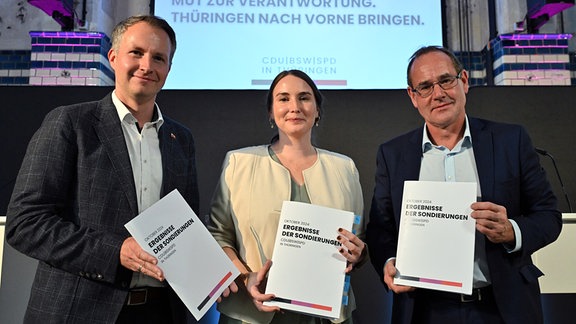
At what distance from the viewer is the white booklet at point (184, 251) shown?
1.21m

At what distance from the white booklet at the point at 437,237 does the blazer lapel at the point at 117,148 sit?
82 cm

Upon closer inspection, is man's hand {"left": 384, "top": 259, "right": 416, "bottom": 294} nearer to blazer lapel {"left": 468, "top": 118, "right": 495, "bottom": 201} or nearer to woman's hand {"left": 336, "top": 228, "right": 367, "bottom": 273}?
woman's hand {"left": 336, "top": 228, "right": 367, "bottom": 273}

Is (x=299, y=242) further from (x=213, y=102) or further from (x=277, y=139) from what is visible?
(x=213, y=102)

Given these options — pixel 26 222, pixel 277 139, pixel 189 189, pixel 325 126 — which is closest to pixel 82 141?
pixel 26 222

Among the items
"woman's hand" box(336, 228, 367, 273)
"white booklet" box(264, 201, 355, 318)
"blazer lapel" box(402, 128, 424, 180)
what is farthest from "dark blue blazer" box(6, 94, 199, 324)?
"blazer lapel" box(402, 128, 424, 180)

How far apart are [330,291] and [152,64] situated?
922 mm

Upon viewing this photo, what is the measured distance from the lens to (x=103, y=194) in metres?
1.31

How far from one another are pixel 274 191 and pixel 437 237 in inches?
24.3

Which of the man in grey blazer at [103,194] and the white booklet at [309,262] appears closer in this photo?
the man in grey blazer at [103,194]

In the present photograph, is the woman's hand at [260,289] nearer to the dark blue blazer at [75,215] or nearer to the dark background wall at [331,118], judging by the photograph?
the dark blue blazer at [75,215]

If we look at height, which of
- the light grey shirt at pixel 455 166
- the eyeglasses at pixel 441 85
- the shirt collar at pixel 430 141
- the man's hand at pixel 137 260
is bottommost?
the man's hand at pixel 137 260

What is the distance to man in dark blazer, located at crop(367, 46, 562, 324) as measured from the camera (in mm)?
1314

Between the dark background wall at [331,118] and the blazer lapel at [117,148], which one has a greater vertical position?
the dark background wall at [331,118]

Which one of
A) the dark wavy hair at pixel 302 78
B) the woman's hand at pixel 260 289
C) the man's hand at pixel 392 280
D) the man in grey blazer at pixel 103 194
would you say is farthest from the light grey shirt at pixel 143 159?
the man's hand at pixel 392 280
